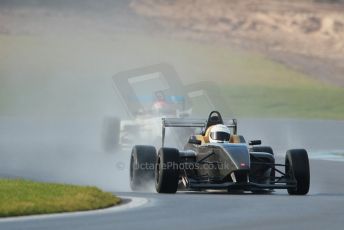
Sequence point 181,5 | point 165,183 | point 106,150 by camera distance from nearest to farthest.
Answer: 1. point 165,183
2. point 106,150
3. point 181,5

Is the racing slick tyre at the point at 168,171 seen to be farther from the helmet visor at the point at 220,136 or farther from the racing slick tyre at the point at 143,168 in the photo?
the helmet visor at the point at 220,136

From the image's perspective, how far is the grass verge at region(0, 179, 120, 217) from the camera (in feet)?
51.5

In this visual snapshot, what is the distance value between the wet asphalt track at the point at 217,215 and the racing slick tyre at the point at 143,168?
1.56 metres

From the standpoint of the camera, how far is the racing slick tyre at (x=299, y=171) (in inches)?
820

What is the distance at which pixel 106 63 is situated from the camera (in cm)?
7750

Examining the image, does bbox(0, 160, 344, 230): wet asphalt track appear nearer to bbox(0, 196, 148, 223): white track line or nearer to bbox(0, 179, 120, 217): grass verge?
bbox(0, 196, 148, 223): white track line

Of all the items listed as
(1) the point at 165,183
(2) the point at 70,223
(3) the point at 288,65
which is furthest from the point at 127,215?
(3) the point at 288,65

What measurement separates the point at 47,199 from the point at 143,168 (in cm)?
528

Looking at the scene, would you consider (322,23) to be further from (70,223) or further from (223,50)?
(70,223)

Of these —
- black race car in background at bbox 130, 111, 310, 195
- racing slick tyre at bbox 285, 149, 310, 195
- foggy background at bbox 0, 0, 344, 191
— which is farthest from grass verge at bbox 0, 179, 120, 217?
foggy background at bbox 0, 0, 344, 191

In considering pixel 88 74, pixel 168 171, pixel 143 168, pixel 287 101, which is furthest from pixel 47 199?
pixel 88 74

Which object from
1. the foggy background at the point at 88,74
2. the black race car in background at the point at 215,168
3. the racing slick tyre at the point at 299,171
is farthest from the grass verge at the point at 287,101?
the racing slick tyre at the point at 299,171

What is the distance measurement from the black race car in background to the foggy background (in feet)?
7.04

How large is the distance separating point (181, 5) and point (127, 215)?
8373 cm
